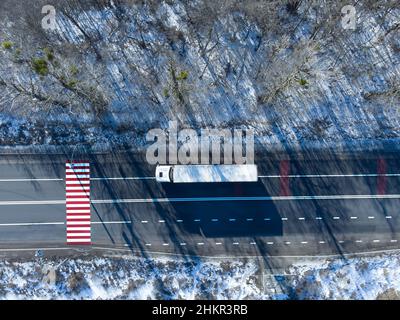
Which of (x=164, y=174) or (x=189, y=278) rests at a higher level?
(x=164, y=174)

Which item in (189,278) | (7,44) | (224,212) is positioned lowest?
(189,278)

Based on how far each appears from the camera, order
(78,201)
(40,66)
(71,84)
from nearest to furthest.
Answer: (40,66)
(71,84)
(78,201)

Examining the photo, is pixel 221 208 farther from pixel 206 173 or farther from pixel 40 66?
pixel 40 66

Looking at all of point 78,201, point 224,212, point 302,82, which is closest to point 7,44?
point 78,201

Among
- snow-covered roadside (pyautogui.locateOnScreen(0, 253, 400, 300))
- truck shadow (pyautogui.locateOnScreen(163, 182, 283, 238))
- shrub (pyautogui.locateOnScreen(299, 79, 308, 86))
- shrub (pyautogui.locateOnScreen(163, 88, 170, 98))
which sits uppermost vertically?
shrub (pyautogui.locateOnScreen(163, 88, 170, 98))

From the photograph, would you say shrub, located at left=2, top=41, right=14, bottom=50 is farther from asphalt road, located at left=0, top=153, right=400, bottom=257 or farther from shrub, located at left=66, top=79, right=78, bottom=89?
asphalt road, located at left=0, top=153, right=400, bottom=257

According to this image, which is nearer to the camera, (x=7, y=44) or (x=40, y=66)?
(x=40, y=66)

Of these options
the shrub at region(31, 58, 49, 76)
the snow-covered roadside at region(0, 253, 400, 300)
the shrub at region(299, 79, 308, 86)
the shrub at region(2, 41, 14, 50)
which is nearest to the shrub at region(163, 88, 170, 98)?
the shrub at region(31, 58, 49, 76)

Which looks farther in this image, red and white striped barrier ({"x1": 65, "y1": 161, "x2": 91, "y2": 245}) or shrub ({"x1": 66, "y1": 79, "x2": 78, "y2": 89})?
red and white striped barrier ({"x1": 65, "y1": 161, "x2": 91, "y2": 245})
